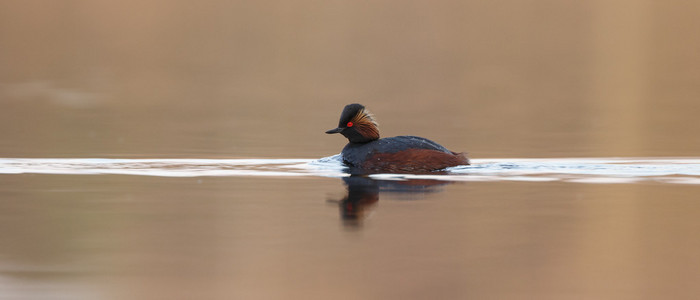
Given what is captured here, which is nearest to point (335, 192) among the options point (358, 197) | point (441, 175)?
point (358, 197)

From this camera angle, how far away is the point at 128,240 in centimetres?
940

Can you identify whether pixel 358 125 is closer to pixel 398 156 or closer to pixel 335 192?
pixel 398 156

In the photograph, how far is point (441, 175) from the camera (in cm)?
1461

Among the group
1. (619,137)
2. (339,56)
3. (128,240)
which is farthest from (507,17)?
(128,240)

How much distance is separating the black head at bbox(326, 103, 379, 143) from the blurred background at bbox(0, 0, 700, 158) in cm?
190

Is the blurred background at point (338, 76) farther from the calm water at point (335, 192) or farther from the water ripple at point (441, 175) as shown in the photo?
the water ripple at point (441, 175)

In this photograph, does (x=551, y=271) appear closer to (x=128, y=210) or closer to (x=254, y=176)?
(x=128, y=210)

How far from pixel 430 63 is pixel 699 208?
48.5 meters

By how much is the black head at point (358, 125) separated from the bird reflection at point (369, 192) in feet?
5.55

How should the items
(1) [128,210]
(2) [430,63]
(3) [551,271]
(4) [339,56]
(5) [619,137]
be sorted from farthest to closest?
1. (4) [339,56]
2. (2) [430,63]
3. (5) [619,137]
4. (1) [128,210]
5. (3) [551,271]

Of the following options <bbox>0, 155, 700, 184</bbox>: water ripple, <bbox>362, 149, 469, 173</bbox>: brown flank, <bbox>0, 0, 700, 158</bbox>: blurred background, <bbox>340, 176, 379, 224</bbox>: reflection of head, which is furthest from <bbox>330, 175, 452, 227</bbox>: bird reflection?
<bbox>0, 0, 700, 158</bbox>: blurred background

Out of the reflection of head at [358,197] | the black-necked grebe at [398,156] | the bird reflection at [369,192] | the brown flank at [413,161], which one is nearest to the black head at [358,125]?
the black-necked grebe at [398,156]

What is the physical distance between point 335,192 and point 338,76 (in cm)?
4012

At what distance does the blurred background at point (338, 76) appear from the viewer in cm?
2134
